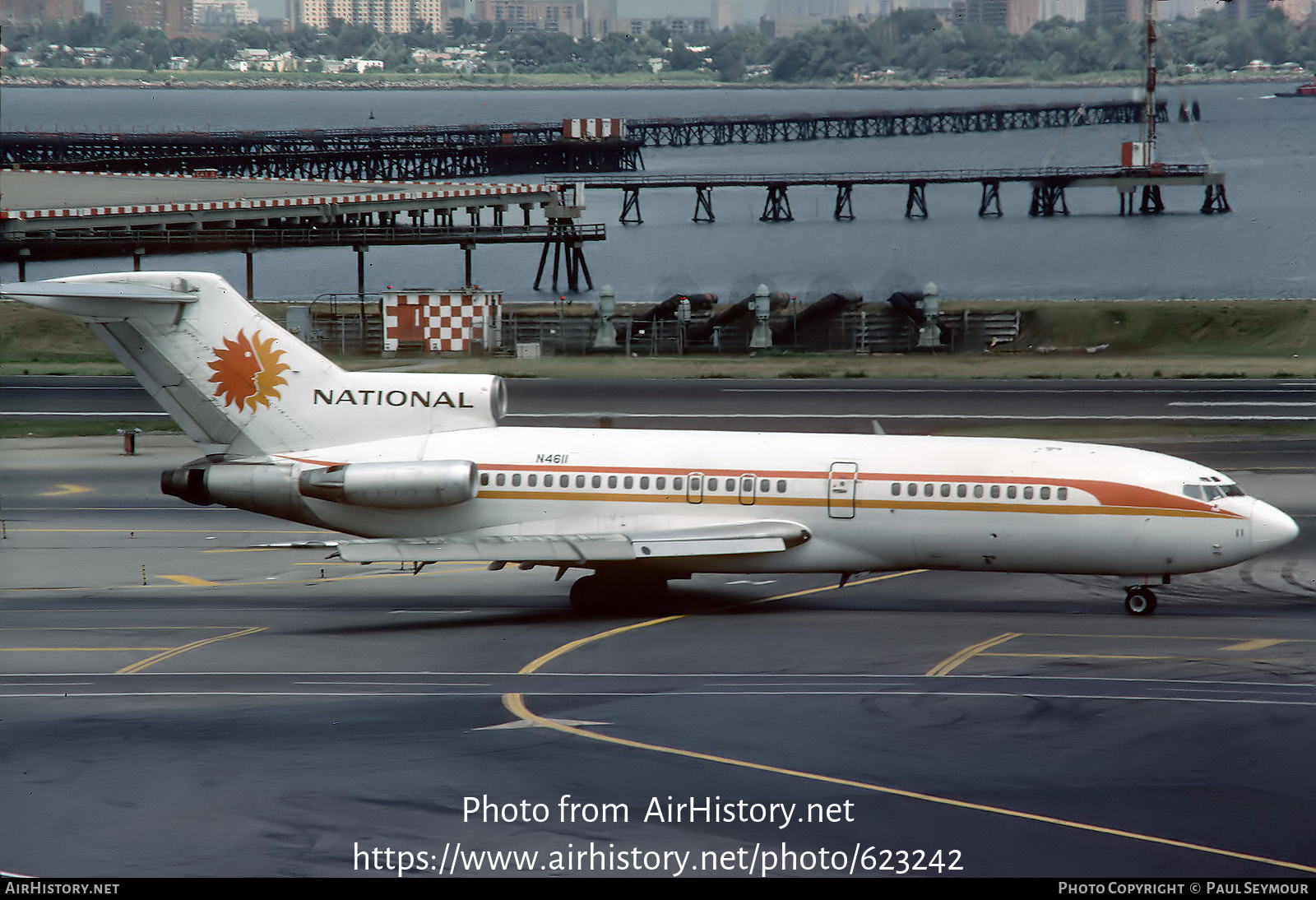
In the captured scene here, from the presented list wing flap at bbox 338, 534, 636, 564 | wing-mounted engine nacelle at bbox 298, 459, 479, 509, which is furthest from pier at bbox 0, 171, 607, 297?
wing flap at bbox 338, 534, 636, 564

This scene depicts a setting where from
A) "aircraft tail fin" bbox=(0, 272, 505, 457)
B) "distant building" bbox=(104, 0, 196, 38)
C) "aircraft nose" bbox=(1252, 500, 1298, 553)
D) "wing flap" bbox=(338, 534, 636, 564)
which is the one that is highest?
"distant building" bbox=(104, 0, 196, 38)

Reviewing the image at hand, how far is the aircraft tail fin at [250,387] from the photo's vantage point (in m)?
36.4

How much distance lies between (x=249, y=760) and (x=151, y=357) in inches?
638

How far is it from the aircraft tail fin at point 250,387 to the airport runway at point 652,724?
4.28 meters

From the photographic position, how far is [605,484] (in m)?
35.1

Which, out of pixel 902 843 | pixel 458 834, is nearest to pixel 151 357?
pixel 458 834

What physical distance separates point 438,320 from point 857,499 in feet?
156

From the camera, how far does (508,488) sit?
35.5 meters

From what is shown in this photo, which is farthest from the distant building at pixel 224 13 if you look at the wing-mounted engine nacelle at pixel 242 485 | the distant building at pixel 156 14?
the wing-mounted engine nacelle at pixel 242 485

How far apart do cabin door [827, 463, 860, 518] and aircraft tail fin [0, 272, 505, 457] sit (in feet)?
29.2

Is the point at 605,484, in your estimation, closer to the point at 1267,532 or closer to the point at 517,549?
the point at 517,549

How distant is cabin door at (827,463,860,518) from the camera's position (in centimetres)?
3391

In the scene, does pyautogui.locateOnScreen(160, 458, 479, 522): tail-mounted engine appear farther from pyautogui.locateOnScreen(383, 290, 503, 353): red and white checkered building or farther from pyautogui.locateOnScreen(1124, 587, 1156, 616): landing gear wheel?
pyautogui.locateOnScreen(383, 290, 503, 353): red and white checkered building
